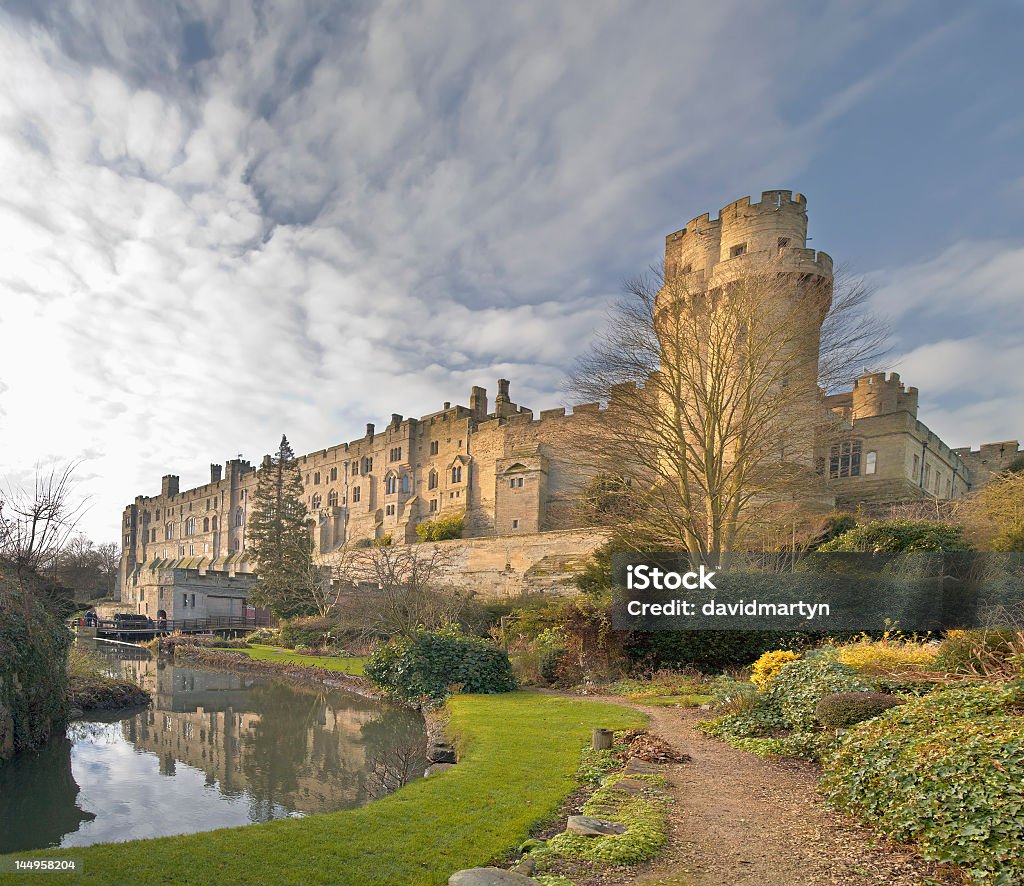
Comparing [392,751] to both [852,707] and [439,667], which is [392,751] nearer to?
[439,667]

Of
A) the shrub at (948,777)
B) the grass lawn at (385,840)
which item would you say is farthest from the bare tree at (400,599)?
the shrub at (948,777)

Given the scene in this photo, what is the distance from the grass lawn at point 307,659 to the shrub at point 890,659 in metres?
14.5

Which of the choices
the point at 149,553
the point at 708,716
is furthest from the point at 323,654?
the point at 149,553

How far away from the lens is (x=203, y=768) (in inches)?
453

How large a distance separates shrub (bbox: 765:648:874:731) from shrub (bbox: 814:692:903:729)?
2.03 feet

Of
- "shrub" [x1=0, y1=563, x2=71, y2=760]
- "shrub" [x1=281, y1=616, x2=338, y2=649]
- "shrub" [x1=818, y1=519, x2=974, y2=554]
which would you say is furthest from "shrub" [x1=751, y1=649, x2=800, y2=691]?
"shrub" [x1=281, y1=616, x2=338, y2=649]

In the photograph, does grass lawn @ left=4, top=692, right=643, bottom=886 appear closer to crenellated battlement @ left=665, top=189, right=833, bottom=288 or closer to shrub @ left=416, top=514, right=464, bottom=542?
crenellated battlement @ left=665, top=189, right=833, bottom=288

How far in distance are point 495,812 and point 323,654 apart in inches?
808

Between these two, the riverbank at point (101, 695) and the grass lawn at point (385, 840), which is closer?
the grass lawn at point (385, 840)

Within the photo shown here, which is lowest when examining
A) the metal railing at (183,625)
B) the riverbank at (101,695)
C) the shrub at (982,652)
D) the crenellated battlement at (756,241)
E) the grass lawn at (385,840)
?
the metal railing at (183,625)

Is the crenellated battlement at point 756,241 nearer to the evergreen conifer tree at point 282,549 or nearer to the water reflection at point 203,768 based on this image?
the water reflection at point 203,768

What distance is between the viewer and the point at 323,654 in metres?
25.1

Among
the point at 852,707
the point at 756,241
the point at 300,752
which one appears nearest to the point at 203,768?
the point at 300,752

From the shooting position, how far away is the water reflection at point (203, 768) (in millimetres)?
8727
